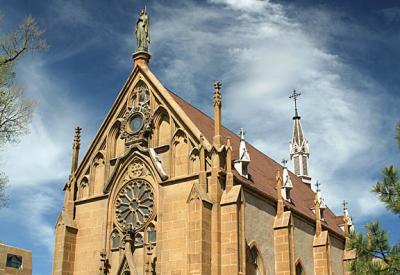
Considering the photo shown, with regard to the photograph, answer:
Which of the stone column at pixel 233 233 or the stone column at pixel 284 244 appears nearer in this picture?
the stone column at pixel 233 233

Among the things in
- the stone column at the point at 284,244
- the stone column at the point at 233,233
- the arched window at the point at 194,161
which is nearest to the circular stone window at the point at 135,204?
the arched window at the point at 194,161

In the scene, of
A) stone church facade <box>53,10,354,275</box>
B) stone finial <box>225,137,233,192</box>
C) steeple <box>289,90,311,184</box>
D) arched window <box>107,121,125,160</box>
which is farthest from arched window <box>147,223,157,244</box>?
steeple <box>289,90,311,184</box>

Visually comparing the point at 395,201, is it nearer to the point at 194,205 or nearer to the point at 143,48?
the point at 194,205

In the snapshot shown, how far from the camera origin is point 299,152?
193ft

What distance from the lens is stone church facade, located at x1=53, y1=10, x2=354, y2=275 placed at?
93.8 ft

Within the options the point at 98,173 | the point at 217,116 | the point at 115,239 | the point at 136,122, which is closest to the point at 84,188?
the point at 98,173

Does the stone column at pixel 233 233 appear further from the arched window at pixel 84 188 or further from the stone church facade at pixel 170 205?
the arched window at pixel 84 188

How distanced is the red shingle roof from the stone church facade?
0.66 ft

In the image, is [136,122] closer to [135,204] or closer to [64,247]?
[135,204]

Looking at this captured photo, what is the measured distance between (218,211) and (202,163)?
2.67 metres

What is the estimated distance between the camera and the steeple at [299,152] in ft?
189

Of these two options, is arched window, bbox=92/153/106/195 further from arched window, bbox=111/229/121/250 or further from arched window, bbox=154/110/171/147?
arched window, bbox=154/110/171/147

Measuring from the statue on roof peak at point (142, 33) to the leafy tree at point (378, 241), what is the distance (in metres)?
Answer: 22.9

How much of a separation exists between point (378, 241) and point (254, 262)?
15.7 m
